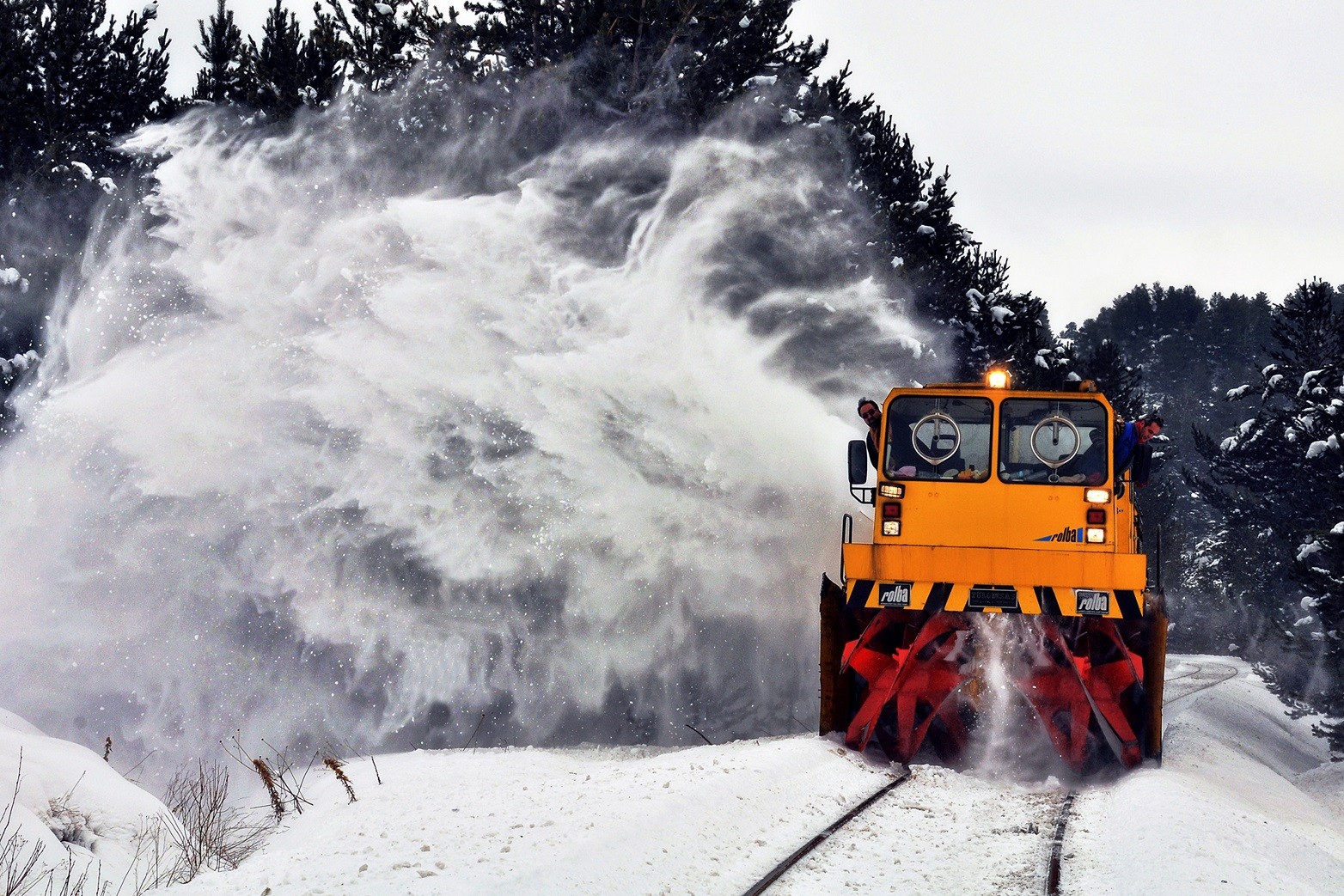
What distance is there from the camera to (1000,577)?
1010 centimetres

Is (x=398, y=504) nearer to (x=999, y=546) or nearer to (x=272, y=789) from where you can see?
(x=272, y=789)

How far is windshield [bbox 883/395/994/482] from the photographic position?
10734mm

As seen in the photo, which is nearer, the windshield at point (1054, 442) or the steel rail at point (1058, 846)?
the steel rail at point (1058, 846)

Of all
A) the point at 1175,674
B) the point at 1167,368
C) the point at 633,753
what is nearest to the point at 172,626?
the point at 633,753

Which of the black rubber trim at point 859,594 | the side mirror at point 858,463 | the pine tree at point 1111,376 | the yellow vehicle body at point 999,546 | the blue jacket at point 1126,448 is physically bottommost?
the black rubber trim at point 859,594

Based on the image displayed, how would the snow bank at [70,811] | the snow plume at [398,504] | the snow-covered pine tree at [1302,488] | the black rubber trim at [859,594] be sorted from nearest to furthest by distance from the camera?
the snow bank at [70,811] < the black rubber trim at [859,594] < the snow plume at [398,504] < the snow-covered pine tree at [1302,488]

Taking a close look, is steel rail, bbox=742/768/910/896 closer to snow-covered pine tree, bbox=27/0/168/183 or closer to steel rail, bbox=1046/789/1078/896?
steel rail, bbox=1046/789/1078/896

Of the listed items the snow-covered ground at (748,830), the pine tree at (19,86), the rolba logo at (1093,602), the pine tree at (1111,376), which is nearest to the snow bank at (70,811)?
the snow-covered ground at (748,830)

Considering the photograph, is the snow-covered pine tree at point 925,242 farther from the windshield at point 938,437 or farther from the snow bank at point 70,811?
the snow bank at point 70,811

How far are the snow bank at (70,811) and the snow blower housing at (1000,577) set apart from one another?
18.8 ft

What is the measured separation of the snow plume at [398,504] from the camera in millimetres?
15547

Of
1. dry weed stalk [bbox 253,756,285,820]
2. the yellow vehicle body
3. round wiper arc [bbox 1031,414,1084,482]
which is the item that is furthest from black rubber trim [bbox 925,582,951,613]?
dry weed stalk [bbox 253,756,285,820]

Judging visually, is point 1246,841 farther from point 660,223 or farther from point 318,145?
point 318,145

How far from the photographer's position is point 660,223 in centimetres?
2042
